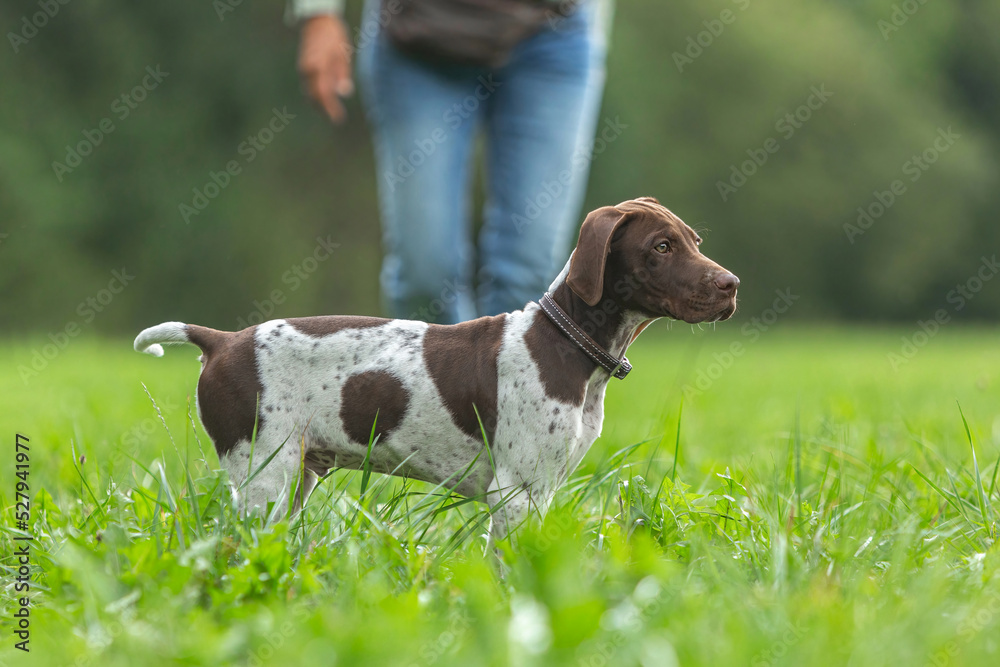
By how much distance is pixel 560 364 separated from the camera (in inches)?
109

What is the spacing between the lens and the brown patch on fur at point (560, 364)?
2.74 m

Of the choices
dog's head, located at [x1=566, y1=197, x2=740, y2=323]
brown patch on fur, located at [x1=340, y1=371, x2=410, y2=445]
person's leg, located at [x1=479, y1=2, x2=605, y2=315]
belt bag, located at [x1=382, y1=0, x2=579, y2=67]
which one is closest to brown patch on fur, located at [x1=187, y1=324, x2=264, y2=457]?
brown patch on fur, located at [x1=340, y1=371, x2=410, y2=445]

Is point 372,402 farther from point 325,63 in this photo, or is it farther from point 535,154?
point 325,63

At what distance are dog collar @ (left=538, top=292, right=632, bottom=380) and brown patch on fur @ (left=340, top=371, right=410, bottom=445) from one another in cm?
A: 47

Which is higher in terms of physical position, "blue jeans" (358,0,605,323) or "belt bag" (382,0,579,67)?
"belt bag" (382,0,579,67)

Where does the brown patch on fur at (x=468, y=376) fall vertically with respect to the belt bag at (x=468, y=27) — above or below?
below

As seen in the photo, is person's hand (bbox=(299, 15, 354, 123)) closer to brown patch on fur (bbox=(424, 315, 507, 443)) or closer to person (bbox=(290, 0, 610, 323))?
person (bbox=(290, 0, 610, 323))

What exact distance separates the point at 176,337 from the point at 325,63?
1.84 m

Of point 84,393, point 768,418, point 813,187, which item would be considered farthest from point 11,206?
point 813,187

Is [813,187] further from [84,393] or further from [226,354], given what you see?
[226,354]

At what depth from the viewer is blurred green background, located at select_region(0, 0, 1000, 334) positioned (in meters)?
18.2

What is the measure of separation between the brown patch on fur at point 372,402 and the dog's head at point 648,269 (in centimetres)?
58

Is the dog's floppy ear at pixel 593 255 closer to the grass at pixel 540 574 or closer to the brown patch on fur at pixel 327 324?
the grass at pixel 540 574

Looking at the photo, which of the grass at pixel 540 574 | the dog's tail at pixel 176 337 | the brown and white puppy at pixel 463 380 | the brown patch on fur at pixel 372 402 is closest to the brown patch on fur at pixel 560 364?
the brown and white puppy at pixel 463 380
